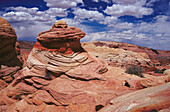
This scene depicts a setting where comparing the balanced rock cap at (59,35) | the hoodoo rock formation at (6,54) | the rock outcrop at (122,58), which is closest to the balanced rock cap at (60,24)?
the balanced rock cap at (59,35)

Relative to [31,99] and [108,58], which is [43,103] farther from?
[108,58]

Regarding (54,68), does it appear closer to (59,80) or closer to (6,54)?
(59,80)

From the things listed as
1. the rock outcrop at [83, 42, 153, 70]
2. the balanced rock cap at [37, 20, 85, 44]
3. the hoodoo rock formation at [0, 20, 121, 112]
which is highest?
the balanced rock cap at [37, 20, 85, 44]

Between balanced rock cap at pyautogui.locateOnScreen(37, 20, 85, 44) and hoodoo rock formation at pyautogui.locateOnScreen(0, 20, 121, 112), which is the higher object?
balanced rock cap at pyautogui.locateOnScreen(37, 20, 85, 44)

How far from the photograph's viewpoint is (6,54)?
1862cm

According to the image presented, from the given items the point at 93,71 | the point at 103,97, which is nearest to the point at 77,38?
the point at 93,71

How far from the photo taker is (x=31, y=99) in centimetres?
969

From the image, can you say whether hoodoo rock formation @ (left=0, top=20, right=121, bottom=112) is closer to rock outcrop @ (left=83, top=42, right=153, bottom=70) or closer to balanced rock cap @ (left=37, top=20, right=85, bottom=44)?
balanced rock cap @ (left=37, top=20, right=85, bottom=44)

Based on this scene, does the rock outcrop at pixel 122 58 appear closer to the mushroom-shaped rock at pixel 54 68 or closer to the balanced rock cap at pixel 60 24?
the mushroom-shaped rock at pixel 54 68

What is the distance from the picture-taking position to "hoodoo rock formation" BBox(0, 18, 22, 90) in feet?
52.2

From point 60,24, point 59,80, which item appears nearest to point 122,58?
point 60,24

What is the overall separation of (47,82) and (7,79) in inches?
351

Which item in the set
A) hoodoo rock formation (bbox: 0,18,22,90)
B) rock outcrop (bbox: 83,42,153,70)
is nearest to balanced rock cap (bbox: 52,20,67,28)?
hoodoo rock formation (bbox: 0,18,22,90)

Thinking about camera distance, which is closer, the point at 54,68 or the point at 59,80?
the point at 59,80
